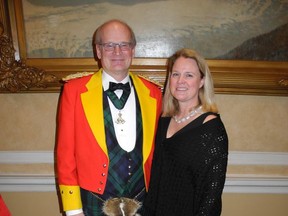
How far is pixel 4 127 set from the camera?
192cm

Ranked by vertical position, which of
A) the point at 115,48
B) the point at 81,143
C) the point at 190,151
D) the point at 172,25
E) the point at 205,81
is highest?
the point at 172,25

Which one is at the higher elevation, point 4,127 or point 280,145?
point 4,127

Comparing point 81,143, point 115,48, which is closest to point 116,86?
point 115,48

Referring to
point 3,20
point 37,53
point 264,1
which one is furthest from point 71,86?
point 264,1

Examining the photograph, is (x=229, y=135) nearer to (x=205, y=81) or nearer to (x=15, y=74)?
(x=205, y=81)

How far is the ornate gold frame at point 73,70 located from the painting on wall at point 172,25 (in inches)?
1.8

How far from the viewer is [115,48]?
51.8 inches

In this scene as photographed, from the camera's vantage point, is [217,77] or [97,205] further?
[217,77]

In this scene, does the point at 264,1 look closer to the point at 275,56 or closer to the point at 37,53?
the point at 275,56

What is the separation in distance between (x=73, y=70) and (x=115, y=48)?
563 millimetres

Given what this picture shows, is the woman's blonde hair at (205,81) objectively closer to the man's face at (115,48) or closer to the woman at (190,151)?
the woman at (190,151)

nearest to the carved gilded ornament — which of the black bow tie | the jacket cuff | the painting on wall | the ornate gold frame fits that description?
the ornate gold frame

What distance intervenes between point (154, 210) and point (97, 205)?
319 mm

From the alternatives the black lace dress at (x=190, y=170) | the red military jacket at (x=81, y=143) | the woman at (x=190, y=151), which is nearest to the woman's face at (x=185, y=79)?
the woman at (x=190, y=151)
